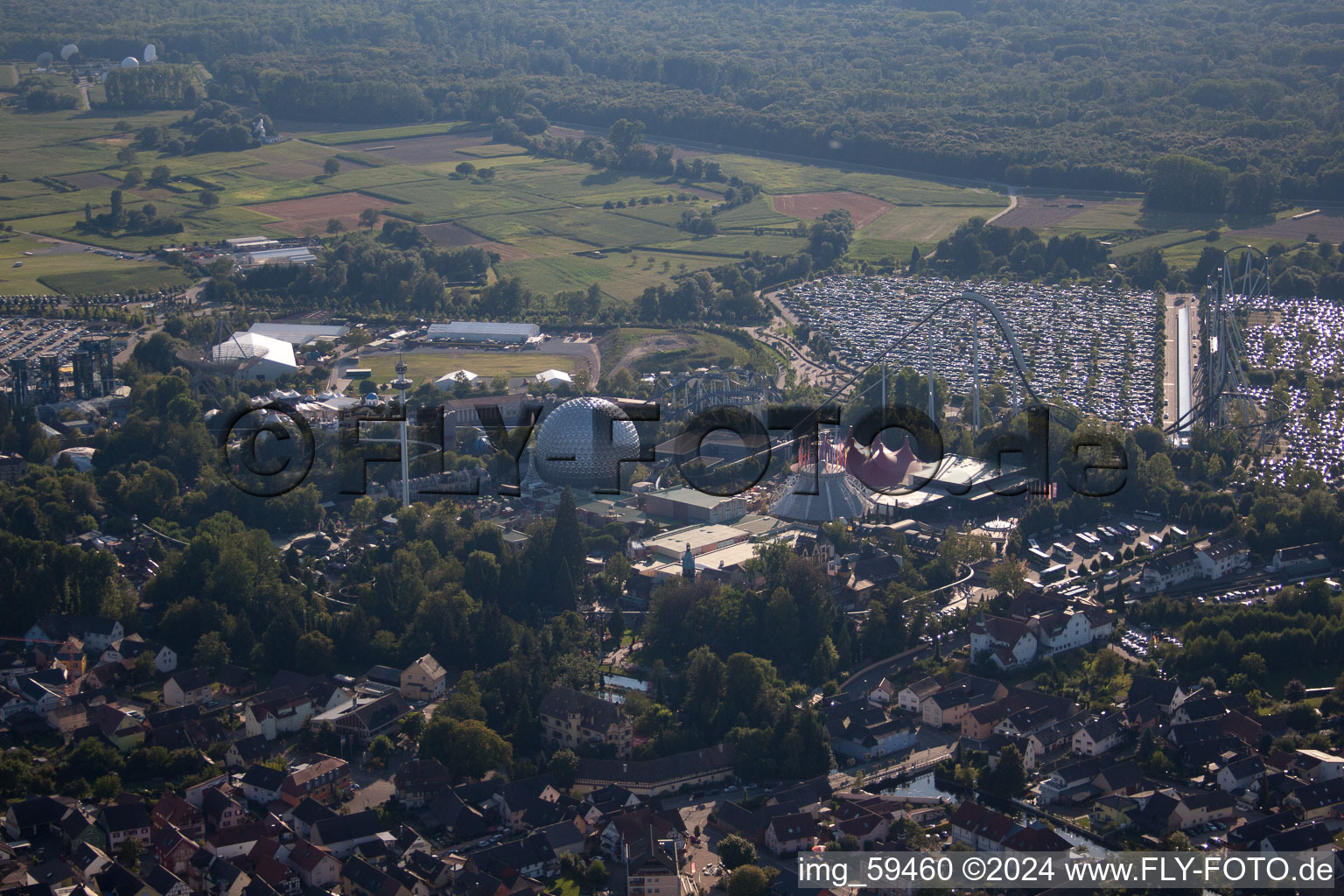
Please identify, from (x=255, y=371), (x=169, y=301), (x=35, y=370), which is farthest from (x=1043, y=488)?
(x=169, y=301)

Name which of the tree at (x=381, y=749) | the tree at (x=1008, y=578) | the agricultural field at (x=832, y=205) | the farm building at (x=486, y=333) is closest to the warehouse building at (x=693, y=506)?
the tree at (x=1008, y=578)

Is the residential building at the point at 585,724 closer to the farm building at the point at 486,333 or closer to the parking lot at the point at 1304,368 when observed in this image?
the parking lot at the point at 1304,368

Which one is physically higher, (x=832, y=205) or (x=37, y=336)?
(x=832, y=205)

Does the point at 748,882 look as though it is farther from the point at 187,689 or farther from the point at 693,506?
the point at 693,506

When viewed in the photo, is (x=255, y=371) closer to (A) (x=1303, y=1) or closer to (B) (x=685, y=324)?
(B) (x=685, y=324)

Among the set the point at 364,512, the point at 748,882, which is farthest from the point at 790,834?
the point at 364,512

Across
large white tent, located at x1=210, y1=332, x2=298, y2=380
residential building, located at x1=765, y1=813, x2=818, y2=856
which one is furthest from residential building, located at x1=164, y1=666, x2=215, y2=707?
large white tent, located at x1=210, y1=332, x2=298, y2=380

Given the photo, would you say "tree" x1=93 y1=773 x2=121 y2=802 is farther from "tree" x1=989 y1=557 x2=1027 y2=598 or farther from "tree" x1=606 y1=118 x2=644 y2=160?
"tree" x1=606 y1=118 x2=644 y2=160
